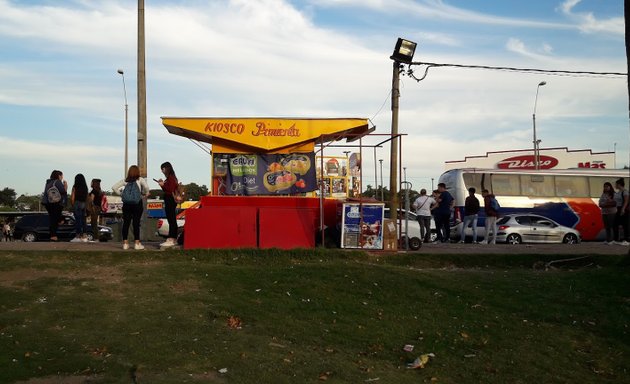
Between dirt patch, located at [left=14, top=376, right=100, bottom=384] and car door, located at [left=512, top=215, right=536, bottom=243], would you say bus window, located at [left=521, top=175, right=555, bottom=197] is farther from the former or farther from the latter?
dirt patch, located at [left=14, top=376, right=100, bottom=384]

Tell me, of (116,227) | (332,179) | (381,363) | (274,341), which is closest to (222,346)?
(274,341)

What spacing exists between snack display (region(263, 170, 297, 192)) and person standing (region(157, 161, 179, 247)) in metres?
1.82

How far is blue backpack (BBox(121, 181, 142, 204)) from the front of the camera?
1164cm

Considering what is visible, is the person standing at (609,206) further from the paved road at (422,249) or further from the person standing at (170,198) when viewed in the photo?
the person standing at (170,198)

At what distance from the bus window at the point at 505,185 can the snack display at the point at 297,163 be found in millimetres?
16196

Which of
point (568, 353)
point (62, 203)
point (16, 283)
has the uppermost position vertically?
point (62, 203)

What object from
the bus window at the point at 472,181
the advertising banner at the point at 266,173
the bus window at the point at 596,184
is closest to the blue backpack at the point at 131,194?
the advertising banner at the point at 266,173

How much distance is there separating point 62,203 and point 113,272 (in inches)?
233

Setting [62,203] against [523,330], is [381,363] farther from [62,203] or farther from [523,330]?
[62,203]

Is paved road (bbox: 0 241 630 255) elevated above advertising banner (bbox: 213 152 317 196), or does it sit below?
below

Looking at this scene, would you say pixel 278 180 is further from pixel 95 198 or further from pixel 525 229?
pixel 525 229

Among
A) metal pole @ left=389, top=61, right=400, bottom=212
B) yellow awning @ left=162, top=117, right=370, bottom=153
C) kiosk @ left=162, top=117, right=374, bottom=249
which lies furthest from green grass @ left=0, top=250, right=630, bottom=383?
metal pole @ left=389, top=61, right=400, bottom=212

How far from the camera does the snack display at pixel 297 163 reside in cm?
1273

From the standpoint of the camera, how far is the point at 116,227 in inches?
980
